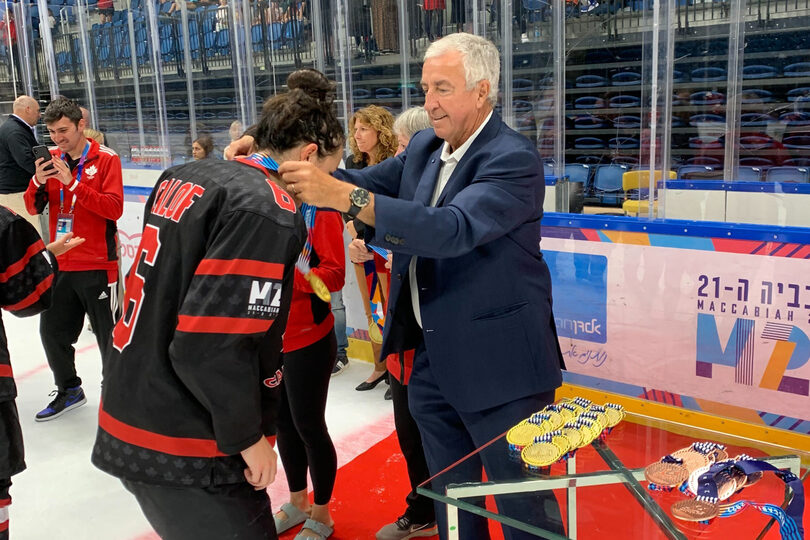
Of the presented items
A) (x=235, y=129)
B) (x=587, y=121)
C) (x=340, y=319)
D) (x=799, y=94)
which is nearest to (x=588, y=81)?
(x=587, y=121)

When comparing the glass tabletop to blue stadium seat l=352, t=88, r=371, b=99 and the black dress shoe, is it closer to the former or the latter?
the black dress shoe

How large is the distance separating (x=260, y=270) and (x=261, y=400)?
328 mm

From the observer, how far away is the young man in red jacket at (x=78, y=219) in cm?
373

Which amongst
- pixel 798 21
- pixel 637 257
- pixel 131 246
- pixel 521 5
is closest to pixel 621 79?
pixel 798 21

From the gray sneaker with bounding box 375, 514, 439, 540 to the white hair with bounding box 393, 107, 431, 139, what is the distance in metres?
1.50

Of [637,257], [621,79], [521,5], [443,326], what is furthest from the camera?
[621,79]

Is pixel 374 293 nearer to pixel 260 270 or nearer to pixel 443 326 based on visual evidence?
pixel 443 326

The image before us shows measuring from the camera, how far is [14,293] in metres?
2.00

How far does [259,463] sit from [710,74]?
426cm

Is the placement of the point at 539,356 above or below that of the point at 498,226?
below

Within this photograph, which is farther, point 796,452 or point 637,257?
point 637,257

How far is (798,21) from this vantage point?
5445mm

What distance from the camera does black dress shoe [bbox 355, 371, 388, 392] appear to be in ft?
13.8

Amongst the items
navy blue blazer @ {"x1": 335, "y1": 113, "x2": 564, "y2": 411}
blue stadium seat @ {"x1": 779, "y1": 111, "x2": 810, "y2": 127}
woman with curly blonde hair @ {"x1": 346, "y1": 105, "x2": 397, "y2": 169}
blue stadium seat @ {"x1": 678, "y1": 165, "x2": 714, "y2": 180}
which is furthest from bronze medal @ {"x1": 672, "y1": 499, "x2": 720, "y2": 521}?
blue stadium seat @ {"x1": 779, "y1": 111, "x2": 810, "y2": 127}
